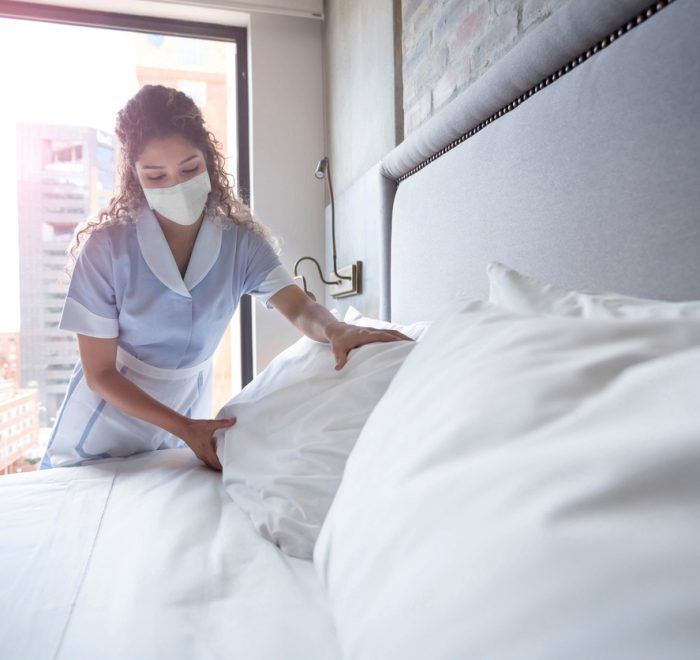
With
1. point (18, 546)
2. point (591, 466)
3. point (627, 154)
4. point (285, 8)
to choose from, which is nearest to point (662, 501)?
point (591, 466)

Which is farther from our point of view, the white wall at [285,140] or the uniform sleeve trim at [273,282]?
the white wall at [285,140]

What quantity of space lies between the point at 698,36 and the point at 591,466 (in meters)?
0.53

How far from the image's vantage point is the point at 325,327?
3.67ft

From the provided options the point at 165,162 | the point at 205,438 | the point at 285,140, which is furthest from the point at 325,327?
the point at 285,140

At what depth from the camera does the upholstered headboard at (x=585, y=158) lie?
60 centimetres

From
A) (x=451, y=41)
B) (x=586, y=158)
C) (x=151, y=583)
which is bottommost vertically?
(x=151, y=583)

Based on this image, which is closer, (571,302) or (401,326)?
(571,302)

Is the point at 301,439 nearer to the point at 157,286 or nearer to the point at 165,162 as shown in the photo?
the point at 157,286

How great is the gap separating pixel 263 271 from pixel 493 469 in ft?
3.72

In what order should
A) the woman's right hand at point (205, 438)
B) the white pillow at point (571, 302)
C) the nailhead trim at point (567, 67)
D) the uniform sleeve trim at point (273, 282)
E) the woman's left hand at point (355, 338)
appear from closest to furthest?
the white pillow at point (571, 302), the nailhead trim at point (567, 67), the woman's left hand at point (355, 338), the woman's right hand at point (205, 438), the uniform sleeve trim at point (273, 282)

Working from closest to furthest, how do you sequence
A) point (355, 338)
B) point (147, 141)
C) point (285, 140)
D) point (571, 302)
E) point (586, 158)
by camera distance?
1. point (571, 302)
2. point (586, 158)
3. point (355, 338)
4. point (147, 141)
5. point (285, 140)

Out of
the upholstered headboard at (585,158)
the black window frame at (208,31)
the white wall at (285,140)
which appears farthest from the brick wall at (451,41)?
the black window frame at (208,31)

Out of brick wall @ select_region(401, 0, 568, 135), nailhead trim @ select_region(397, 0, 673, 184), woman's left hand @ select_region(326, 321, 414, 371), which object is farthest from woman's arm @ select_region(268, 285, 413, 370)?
brick wall @ select_region(401, 0, 568, 135)

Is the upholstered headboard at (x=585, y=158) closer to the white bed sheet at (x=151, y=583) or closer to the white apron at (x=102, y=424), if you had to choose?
the white bed sheet at (x=151, y=583)
